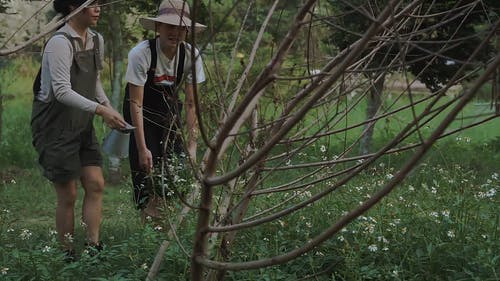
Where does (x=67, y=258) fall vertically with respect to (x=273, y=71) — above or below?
below

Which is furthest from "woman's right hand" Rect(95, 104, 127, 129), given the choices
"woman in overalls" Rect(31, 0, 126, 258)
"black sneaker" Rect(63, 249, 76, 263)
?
"black sneaker" Rect(63, 249, 76, 263)

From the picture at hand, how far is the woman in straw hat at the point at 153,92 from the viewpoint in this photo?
4672 millimetres

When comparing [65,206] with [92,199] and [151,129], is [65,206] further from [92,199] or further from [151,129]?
[151,129]

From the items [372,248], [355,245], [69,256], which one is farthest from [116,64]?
[372,248]

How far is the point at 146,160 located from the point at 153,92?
41cm

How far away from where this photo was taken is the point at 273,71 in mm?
2117

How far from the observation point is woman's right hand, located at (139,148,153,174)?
484 cm

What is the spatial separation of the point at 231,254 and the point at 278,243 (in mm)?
401

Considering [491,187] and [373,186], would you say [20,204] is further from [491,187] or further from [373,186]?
[491,187]

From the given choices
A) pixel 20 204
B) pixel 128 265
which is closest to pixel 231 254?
pixel 128 265

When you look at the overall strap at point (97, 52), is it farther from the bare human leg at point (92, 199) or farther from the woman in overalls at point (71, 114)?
the bare human leg at point (92, 199)

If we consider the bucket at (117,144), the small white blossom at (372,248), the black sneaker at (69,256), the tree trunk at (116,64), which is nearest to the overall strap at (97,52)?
the bucket at (117,144)

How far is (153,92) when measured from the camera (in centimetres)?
496

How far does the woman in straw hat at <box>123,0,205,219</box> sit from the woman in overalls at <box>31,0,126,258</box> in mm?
228
